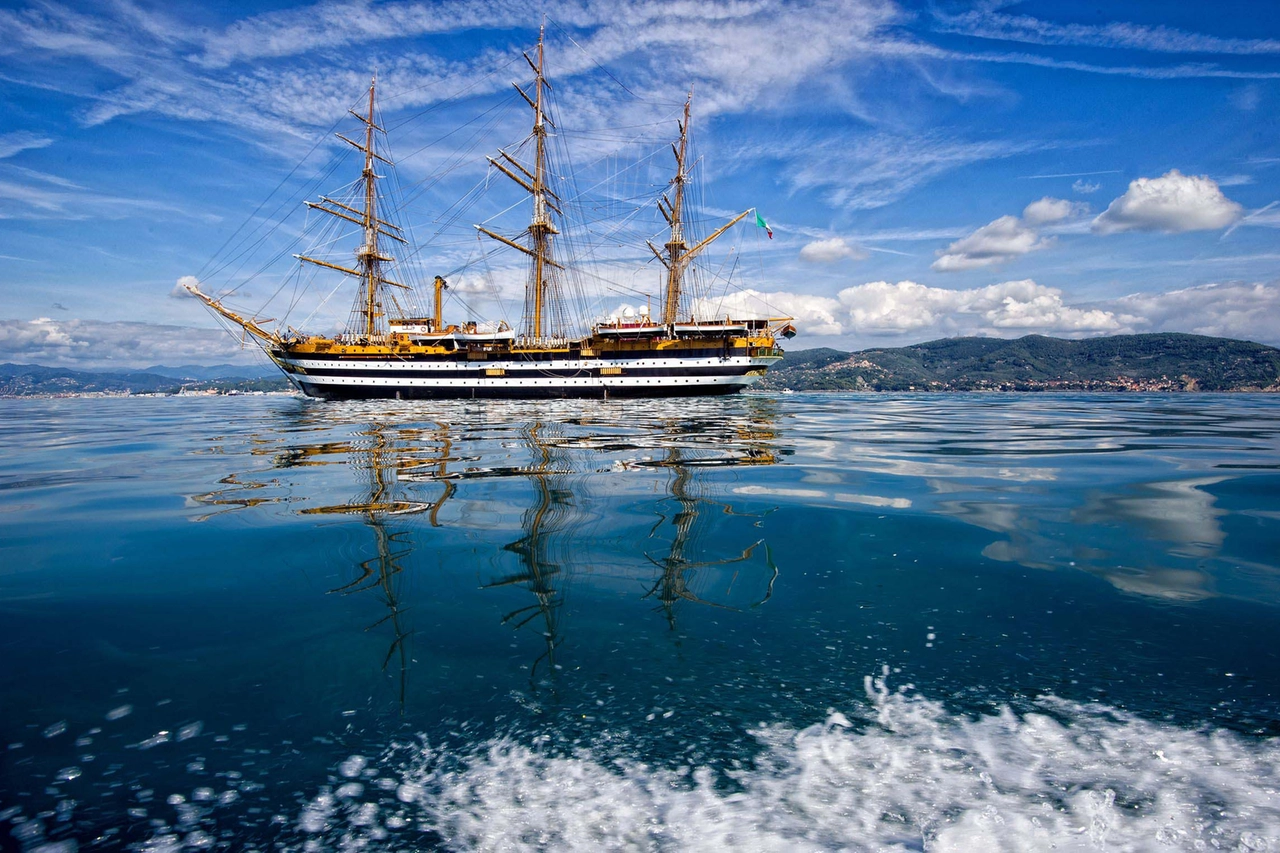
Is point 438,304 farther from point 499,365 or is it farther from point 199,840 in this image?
point 199,840

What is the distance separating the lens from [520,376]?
196ft

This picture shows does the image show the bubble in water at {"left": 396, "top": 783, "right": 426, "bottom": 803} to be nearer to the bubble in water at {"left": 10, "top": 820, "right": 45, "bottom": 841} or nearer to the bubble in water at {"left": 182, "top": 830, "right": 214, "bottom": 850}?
the bubble in water at {"left": 182, "top": 830, "right": 214, "bottom": 850}

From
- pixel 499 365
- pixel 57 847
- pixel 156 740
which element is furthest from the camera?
pixel 499 365

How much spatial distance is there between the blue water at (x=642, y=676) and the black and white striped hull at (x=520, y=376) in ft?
168

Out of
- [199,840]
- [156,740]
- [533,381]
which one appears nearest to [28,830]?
[156,740]

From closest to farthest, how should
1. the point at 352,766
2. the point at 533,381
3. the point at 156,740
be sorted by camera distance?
the point at 352,766 → the point at 156,740 → the point at 533,381

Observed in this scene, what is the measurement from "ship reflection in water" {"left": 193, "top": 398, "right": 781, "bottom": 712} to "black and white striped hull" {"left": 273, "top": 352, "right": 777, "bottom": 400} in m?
44.1

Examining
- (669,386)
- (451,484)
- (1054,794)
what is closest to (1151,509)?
(1054,794)

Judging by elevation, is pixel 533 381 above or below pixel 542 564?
above

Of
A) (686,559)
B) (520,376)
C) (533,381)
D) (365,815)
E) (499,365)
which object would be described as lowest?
(365,815)

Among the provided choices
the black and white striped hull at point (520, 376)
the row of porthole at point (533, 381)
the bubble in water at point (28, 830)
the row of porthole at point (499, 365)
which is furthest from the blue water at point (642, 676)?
the row of porthole at point (499, 365)

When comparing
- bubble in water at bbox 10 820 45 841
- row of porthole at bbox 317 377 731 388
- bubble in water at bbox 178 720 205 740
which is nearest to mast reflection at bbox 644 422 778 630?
bubble in water at bbox 178 720 205 740

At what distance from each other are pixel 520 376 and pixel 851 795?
59.5 m

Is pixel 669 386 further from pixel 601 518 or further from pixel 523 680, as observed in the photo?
pixel 523 680
